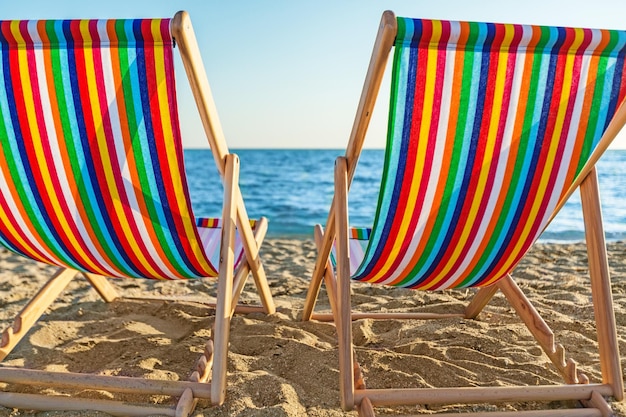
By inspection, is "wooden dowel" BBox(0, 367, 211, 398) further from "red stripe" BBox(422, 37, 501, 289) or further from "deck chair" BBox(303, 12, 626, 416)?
"red stripe" BBox(422, 37, 501, 289)

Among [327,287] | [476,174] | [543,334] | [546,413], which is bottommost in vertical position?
[546,413]

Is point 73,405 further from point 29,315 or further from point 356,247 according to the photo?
point 356,247

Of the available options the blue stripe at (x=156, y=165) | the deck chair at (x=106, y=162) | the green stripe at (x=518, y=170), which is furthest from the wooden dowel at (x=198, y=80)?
the green stripe at (x=518, y=170)

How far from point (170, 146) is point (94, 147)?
23cm

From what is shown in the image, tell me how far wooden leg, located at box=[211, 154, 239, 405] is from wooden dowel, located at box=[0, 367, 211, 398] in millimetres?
46

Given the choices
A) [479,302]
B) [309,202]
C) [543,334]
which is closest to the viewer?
[543,334]

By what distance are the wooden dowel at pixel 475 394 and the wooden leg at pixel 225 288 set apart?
1.25ft

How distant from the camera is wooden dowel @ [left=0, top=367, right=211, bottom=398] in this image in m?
1.67

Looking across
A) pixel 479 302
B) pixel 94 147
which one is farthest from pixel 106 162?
pixel 479 302

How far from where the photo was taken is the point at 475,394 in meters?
1.69

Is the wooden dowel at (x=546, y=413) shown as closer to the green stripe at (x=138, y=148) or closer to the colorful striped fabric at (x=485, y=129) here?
the colorful striped fabric at (x=485, y=129)

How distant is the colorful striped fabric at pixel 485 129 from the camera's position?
153cm

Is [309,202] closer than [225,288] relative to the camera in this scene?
No

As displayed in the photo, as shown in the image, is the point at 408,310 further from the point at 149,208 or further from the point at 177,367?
the point at 149,208
